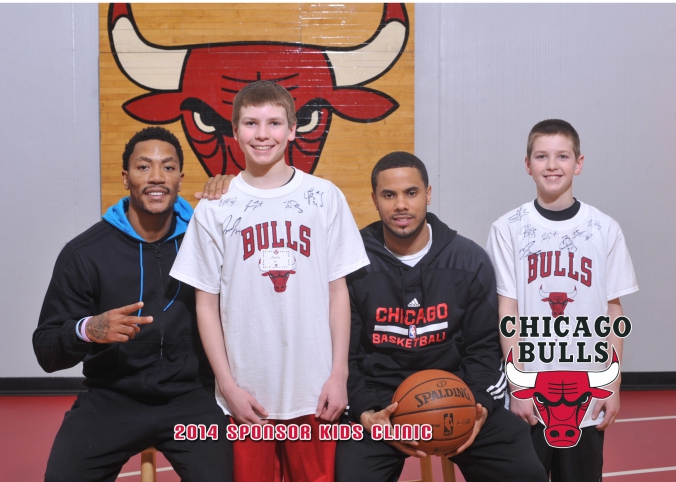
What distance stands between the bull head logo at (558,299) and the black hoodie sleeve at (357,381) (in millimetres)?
815

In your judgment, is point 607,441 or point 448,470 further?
point 607,441

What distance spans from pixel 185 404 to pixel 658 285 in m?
4.44

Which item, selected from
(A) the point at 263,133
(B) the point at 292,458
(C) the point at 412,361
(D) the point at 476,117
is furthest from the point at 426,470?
(D) the point at 476,117

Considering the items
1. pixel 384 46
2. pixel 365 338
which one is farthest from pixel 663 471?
pixel 384 46

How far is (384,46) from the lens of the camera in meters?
5.04

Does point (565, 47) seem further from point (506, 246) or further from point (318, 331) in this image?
point (318, 331)

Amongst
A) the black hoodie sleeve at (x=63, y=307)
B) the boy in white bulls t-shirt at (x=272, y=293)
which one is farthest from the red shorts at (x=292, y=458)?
the black hoodie sleeve at (x=63, y=307)

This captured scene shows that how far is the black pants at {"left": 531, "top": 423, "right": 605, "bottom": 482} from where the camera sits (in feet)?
8.33

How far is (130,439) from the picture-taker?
240cm

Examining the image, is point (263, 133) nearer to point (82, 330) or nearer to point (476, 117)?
point (82, 330)

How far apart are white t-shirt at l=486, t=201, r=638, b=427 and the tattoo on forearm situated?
1673mm
